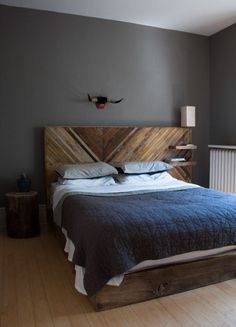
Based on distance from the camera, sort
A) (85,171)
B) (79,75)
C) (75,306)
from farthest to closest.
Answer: (79,75)
(85,171)
(75,306)

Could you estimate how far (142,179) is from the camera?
3.75 meters

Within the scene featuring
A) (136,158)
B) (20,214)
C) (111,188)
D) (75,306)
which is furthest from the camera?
(136,158)

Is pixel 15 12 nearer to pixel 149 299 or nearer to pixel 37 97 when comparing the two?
pixel 37 97

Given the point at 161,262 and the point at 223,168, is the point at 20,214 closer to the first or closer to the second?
the point at 161,262

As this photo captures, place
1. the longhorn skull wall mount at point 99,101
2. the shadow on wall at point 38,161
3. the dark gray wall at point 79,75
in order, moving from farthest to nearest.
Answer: the longhorn skull wall mount at point 99,101
the shadow on wall at point 38,161
the dark gray wall at point 79,75

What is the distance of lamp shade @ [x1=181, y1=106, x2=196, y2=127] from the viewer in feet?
14.4

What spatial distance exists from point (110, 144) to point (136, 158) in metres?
0.44

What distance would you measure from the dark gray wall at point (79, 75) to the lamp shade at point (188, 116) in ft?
0.58

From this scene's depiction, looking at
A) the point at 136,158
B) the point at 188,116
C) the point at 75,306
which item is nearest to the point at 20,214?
the point at 75,306

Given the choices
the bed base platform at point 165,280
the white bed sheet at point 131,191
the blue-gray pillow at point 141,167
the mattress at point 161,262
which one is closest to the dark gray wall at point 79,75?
the blue-gray pillow at point 141,167

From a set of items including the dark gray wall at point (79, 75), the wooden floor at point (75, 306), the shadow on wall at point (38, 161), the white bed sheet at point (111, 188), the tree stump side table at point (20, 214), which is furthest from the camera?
the shadow on wall at point (38, 161)

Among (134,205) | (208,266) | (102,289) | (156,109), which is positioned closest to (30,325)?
(102,289)

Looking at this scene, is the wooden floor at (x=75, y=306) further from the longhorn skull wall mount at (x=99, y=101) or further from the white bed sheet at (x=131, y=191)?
the longhorn skull wall mount at (x=99, y=101)

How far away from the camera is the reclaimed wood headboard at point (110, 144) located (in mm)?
3828
